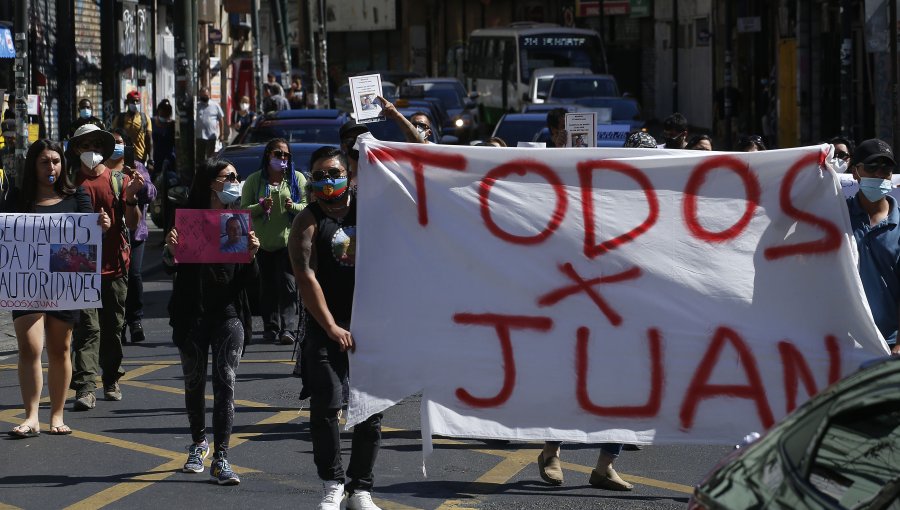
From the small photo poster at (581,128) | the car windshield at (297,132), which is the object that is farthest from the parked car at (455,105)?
the small photo poster at (581,128)

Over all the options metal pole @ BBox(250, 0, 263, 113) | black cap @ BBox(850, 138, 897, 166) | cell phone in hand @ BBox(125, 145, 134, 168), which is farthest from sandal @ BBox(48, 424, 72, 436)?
metal pole @ BBox(250, 0, 263, 113)

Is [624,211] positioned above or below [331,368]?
above

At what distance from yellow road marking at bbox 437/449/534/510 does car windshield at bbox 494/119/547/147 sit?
12.0m

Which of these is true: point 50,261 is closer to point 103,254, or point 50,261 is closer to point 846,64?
point 103,254

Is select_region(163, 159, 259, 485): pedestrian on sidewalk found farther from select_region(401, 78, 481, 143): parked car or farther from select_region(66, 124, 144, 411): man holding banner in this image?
select_region(401, 78, 481, 143): parked car

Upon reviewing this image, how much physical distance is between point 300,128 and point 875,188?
10840 mm

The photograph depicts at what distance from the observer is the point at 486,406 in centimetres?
618

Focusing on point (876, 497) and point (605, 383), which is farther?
point (605, 383)

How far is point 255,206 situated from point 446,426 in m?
5.19

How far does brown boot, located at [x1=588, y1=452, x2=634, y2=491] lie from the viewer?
711cm

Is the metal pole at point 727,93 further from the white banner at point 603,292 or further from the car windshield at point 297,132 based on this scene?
the white banner at point 603,292

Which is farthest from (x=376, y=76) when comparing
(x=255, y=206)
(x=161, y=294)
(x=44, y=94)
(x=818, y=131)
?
(x=818, y=131)

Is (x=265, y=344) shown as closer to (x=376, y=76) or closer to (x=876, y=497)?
(x=376, y=76)

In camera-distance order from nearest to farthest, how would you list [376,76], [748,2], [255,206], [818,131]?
[376,76] → [255,206] → [818,131] → [748,2]
